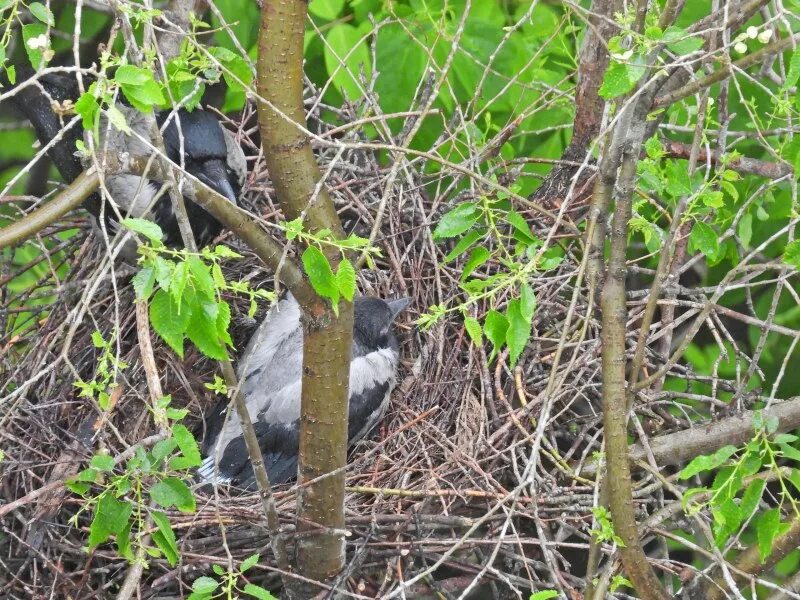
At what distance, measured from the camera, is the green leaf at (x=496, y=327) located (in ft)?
5.77

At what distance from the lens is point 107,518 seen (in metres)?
1.87

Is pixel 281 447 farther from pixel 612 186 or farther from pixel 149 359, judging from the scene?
pixel 612 186

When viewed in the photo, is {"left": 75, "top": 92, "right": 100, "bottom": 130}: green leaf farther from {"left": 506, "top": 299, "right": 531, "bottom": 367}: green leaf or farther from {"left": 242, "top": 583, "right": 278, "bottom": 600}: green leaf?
{"left": 242, "top": 583, "right": 278, "bottom": 600}: green leaf

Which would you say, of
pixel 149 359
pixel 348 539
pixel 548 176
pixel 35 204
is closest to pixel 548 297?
pixel 548 176

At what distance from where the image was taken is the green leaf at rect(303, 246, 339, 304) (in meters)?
1.68

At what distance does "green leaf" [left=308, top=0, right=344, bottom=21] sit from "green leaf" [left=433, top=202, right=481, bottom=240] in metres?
1.43

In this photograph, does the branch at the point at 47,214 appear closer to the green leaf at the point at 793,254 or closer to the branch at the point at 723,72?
the branch at the point at 723,72

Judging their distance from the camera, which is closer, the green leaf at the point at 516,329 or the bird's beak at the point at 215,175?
the green leaf at the point at 516,329

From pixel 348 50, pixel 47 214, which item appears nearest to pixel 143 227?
pixel 47 214

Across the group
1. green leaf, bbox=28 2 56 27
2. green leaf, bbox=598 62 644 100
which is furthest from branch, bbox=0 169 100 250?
green leaf, bbox=598 62 644 100

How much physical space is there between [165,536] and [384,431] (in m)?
1.56

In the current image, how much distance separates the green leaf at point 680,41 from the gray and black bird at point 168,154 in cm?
173

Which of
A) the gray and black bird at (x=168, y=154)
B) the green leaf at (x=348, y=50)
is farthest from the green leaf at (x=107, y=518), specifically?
the green leaf at (x=348, y=50)

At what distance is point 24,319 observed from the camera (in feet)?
12.1
